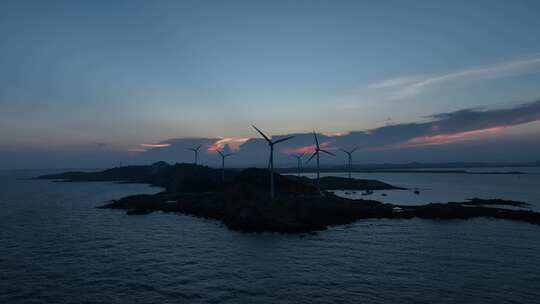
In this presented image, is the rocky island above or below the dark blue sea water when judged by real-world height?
above

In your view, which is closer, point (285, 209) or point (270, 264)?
point (270, 264)

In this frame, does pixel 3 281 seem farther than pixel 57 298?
Yes

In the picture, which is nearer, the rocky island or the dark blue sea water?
the dark blue sea water

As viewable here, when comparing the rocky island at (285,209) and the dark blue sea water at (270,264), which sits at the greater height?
the rocky island at (285,209)

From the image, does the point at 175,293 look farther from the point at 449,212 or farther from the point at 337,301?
the point at 449,212

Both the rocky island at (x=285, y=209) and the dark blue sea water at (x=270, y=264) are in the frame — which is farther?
the rocky island at (x=285, y=209)

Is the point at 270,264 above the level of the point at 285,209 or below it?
below

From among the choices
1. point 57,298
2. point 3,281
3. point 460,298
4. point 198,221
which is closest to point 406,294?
point 460,298

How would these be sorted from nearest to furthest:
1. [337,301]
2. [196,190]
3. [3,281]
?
[337,301] < [3,281] < [196,190]
